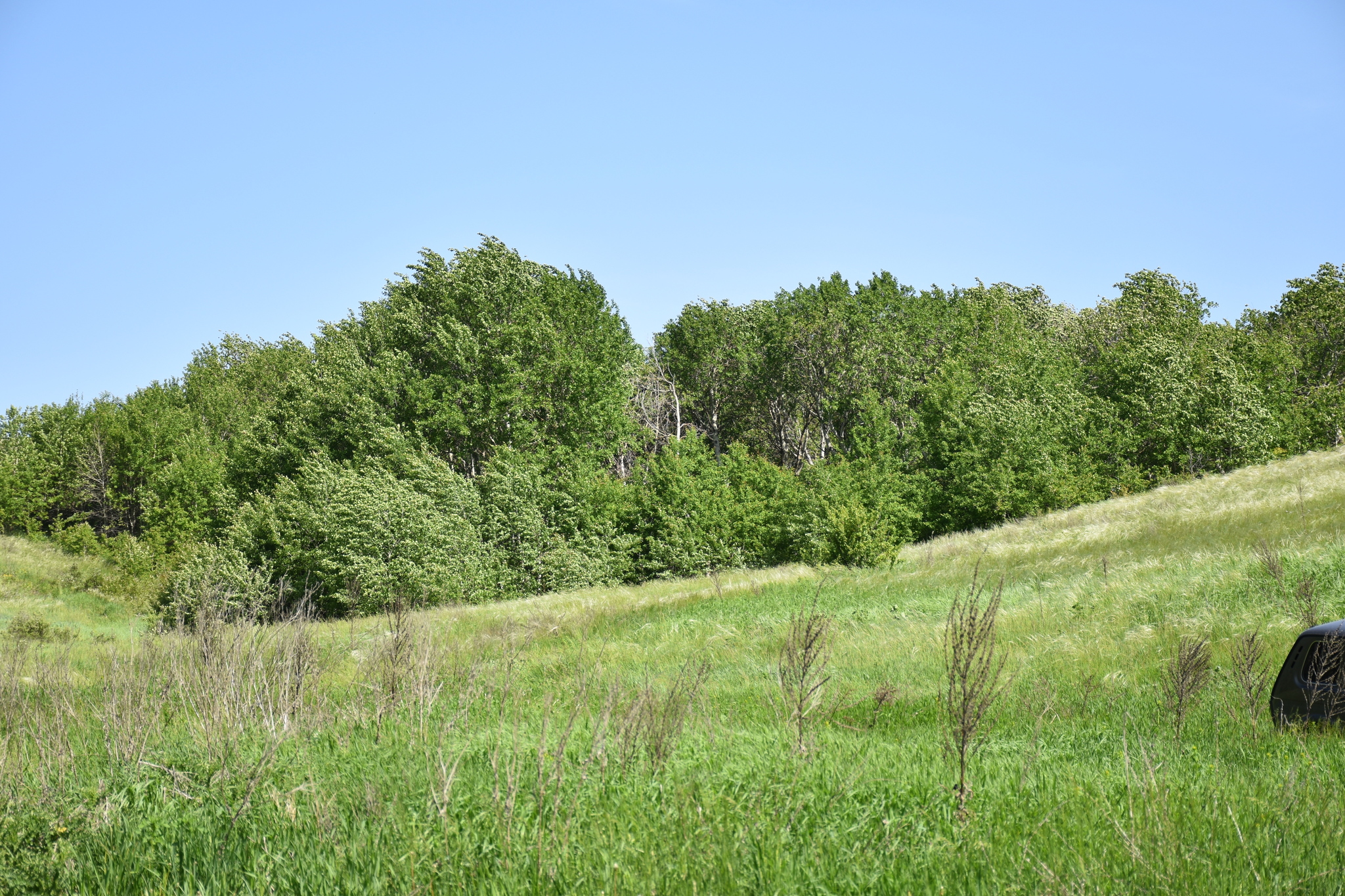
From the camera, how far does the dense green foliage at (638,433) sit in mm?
34500

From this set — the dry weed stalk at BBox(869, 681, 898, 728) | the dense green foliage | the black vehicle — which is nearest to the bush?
the dense green foliage

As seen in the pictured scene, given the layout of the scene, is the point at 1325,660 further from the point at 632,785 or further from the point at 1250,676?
the point at 632,785

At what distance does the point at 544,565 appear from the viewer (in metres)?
35.4

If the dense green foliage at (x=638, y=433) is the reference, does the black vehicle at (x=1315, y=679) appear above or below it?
below

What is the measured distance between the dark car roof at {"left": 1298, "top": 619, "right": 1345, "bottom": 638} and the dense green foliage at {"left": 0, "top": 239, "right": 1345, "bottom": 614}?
17.1 m

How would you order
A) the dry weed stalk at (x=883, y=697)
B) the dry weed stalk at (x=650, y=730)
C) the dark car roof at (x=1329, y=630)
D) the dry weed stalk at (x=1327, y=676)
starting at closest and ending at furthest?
the dry weed stalk at (x=650, y=730)
the dry weed stalk at (x=1327, y=676)
the dark car roof at (x=1329, y=630)
the dry weed stalk at (x=883, y=697)

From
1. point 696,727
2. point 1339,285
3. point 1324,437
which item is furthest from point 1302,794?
point 1339,285

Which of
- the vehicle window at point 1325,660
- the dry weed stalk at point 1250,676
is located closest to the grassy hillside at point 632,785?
the dry weed stalk at point 1250,676

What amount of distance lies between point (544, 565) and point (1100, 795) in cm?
3200

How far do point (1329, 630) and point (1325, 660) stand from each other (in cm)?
30

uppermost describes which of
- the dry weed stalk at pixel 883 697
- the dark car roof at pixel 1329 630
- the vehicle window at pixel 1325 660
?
the dark car roof at pixel 1329 630

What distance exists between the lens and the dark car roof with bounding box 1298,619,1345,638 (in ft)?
18.2

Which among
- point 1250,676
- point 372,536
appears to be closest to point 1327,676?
point 1250,676

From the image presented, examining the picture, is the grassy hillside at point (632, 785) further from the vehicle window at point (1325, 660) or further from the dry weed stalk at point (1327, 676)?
the vehicle window at point (1325, 660)
